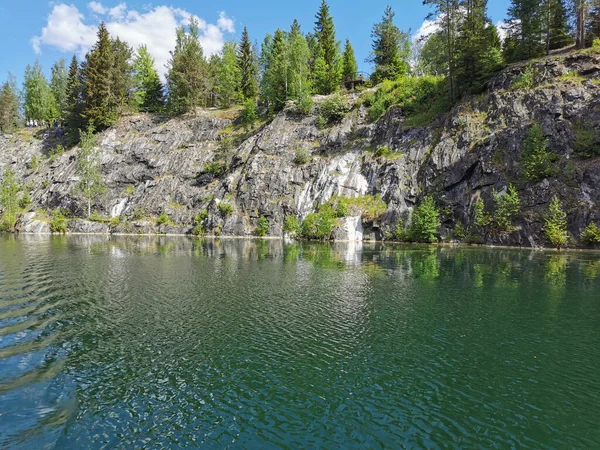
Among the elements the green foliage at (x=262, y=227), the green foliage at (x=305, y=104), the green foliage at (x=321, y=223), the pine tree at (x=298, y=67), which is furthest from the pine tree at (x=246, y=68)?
the green foliage at (x=321, y=223)

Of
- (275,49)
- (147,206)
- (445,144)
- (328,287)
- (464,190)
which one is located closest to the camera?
(328,287)

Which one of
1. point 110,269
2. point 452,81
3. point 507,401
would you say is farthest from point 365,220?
point 507,401

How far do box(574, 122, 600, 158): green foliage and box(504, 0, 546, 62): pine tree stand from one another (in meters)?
21.4

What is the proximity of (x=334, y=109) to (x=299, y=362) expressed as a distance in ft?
269

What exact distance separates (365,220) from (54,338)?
2287 inches

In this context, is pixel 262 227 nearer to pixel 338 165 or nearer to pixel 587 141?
pixel 338 165

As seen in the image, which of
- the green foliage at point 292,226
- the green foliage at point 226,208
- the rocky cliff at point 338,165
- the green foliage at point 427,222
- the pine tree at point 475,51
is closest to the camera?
the rocky cliff at point 338,165

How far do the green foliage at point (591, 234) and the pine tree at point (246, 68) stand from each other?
90.0 metres

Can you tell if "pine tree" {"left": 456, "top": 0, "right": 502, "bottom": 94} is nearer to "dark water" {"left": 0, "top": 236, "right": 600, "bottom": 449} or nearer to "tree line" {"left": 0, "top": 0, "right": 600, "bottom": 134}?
"tree line" {"left": 0, "top": 0, "right": 600, "bottom": 134}

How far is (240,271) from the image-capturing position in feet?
125

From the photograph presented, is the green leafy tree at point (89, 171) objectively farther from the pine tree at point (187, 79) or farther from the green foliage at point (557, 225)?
the green foliage at point (557, 225)

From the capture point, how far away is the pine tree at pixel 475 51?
67312 mm

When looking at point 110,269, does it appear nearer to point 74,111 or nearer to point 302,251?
point 302,251

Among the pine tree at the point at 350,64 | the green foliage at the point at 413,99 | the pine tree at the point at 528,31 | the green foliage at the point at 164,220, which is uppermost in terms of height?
the pine tree at the point at 350,64
